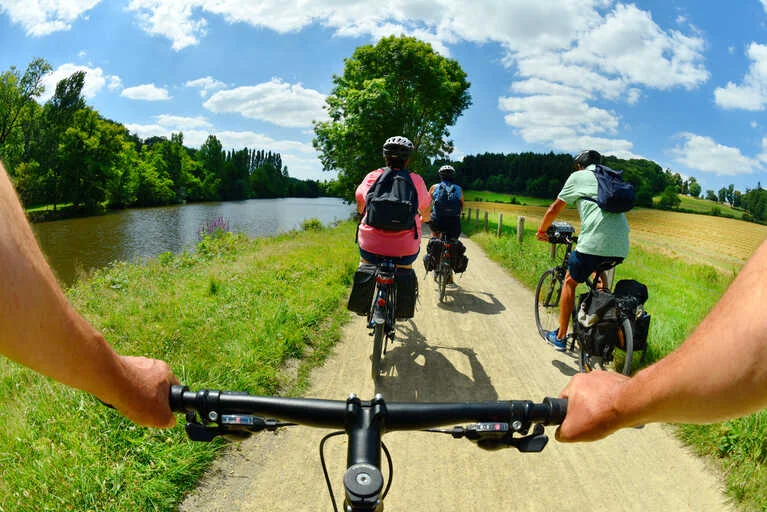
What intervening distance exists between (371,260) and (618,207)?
264cm

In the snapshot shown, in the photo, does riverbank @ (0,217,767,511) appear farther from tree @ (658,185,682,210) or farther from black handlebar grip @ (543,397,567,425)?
tree @ (658,185,682,210)

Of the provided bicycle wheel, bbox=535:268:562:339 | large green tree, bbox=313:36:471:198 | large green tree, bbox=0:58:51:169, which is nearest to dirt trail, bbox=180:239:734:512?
bicycle wheel, bbox=535:268:562:339

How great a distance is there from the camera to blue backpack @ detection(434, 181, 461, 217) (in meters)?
8.03

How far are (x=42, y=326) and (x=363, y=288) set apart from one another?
13.2 feet

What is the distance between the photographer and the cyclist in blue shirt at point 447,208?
8039 millimetres

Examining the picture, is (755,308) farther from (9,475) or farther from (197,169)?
(197,169)

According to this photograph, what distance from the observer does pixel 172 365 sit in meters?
4.09

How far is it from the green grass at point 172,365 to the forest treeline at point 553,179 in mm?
20406

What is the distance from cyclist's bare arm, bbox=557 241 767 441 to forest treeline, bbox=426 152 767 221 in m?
22.5

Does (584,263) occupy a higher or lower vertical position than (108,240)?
higher

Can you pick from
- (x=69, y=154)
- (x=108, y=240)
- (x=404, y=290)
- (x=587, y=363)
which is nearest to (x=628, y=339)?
(x=587, y=363)

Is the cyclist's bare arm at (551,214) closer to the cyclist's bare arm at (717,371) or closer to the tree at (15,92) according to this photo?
the cyclist's bare arm at (717,371)

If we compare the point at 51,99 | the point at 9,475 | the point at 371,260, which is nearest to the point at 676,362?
the point at 9,475

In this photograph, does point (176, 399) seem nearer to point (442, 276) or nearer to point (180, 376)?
point (180, 376)
